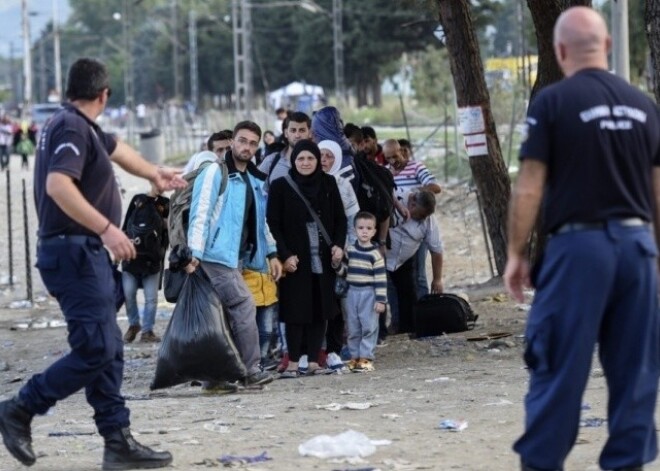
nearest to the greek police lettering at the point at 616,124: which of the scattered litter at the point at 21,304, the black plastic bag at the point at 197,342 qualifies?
the black plastic bag at the point at 197,342

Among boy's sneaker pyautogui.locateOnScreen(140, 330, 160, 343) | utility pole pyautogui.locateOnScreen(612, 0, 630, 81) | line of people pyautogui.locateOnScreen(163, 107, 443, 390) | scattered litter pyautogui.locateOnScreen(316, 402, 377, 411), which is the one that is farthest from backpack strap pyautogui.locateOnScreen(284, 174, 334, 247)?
utility pole pyautogui.locateOnScreen(612, 0, 630, 81)

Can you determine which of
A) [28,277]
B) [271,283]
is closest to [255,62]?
[28,277]

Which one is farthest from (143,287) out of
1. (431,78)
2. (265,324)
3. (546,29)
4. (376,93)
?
(376,93)

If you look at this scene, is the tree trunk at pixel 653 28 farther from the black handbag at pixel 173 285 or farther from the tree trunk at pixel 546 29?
the black handbag at pixel 173 285

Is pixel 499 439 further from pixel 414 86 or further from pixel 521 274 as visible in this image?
pixel 414 86

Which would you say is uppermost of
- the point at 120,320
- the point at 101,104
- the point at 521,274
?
the point at 101,104

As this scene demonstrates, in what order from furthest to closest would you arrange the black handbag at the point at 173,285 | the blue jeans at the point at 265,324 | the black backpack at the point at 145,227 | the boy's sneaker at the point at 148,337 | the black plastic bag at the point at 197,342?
the boy's sneaker at the point at 148,337 → the black backpack at the point at 145,227 → the blue jeans at the point at 265,324 → the black handbag at the point at 173,285 → the black plastic bag at the point at 197,342

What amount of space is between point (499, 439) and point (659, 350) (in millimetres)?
1947

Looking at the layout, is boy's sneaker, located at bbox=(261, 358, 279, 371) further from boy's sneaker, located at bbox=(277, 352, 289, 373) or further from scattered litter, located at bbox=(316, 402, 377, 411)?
scattered litter, located at bbox=(316, 402, 377, 411)

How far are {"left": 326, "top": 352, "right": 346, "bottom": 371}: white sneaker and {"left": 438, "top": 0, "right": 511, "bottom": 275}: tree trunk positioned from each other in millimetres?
4239

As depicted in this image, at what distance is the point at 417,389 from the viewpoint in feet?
33.3

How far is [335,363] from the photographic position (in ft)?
38.2

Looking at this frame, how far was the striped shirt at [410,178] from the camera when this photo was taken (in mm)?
13898

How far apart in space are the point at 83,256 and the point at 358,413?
8.00 ft
